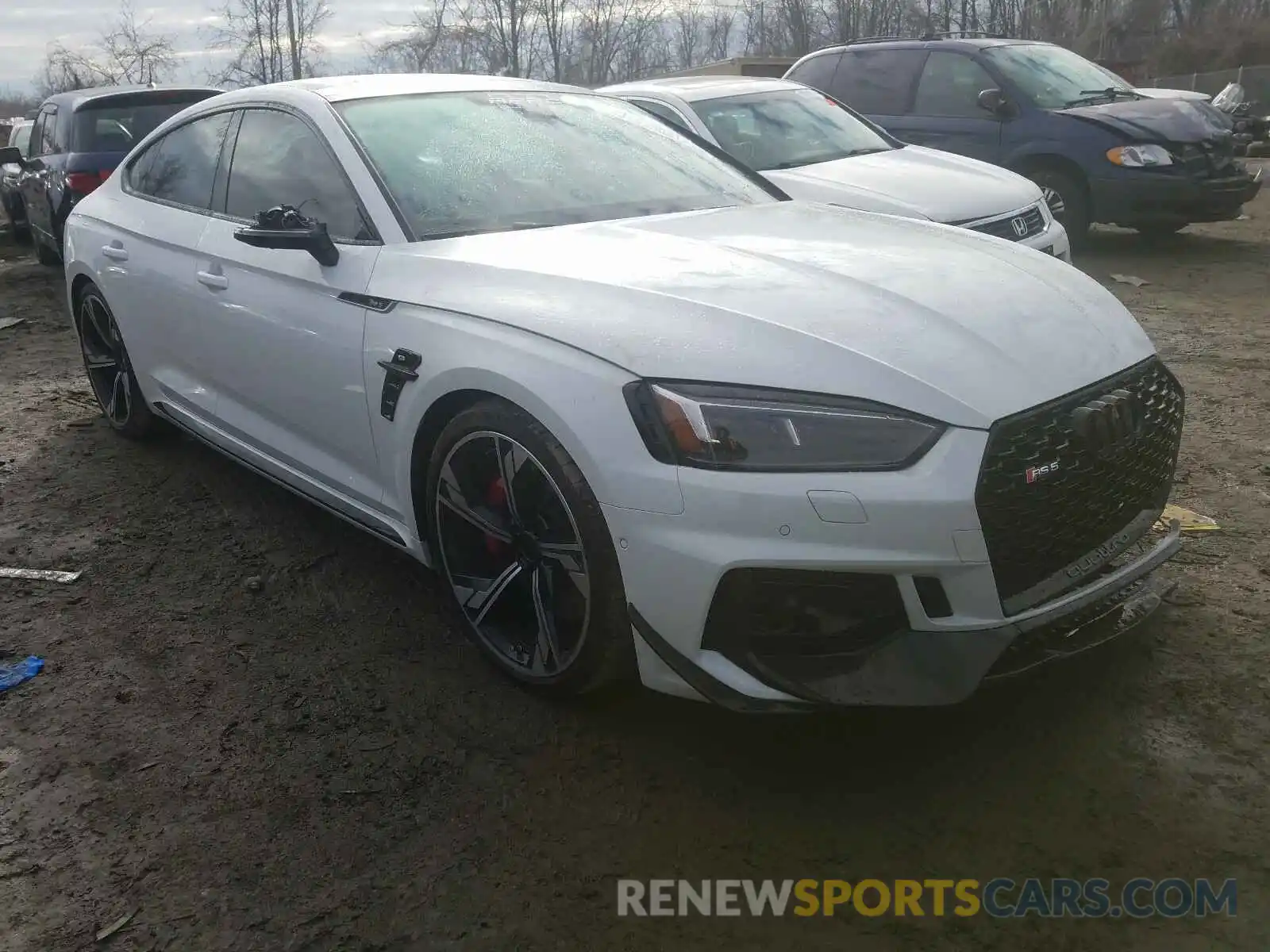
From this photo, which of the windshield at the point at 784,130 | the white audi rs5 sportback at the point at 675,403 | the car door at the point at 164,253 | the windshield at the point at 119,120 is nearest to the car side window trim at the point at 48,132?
the windshield at the point at 119,120

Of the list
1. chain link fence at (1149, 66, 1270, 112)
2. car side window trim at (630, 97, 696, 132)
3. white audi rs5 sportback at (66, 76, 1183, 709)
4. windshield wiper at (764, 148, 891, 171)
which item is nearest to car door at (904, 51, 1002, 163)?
windshield wiper at (764, 148, 891, 171)

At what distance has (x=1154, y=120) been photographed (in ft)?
28.9

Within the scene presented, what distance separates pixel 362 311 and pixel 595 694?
3.98ft

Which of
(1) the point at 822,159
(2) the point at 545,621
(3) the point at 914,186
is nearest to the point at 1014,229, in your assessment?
(3) the point at 914,186

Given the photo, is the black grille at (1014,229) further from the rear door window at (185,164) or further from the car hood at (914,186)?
the rear door window at (185,164)

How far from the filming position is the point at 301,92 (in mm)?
3633

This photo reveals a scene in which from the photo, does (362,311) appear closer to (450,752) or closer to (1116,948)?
(450,752)

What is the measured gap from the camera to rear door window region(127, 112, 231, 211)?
4090mm

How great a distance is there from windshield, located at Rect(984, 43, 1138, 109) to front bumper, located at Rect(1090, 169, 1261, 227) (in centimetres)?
81

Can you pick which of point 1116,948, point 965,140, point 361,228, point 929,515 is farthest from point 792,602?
point 965,140

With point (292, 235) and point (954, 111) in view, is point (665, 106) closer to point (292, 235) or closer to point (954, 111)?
point (954, 111)

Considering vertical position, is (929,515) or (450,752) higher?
(929,515)

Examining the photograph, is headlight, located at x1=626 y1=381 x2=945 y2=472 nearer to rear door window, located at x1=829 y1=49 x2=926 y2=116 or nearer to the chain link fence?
rear door window, located at x1=829 y1=49 x2=926 y2=116

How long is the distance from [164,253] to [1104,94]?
8041mm
